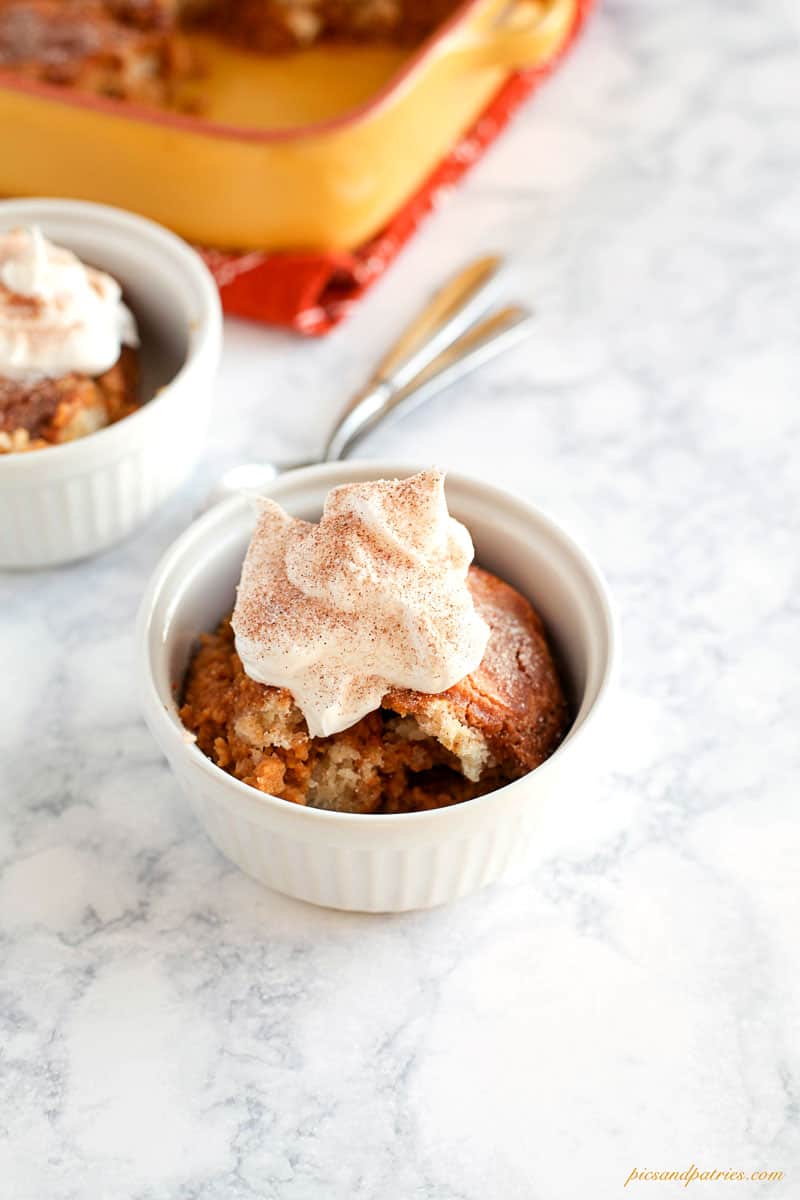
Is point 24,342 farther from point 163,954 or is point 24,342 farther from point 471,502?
point 163,954

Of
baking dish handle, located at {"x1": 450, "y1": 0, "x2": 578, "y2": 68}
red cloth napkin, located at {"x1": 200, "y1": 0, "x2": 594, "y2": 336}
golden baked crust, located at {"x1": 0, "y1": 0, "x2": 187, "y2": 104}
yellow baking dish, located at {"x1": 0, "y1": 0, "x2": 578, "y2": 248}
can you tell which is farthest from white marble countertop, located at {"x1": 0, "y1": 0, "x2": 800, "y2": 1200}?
golden baked crust, located at {"x1": 0, "y1": 0, "x2": 187, "y2": 104}

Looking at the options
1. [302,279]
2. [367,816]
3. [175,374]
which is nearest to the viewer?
[367,816]

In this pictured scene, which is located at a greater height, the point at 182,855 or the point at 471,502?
the point at 471,502

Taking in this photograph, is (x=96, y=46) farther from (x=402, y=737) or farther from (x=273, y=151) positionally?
(x=402, y=737)

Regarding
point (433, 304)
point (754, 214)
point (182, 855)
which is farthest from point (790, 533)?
point (182, 855)

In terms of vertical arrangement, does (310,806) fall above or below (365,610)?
below

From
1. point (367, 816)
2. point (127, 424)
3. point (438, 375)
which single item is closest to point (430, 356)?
point (438, 375)

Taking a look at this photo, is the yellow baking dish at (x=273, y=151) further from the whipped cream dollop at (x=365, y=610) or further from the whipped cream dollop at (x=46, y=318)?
the whipped cream dollop at (x=365, y=610)
